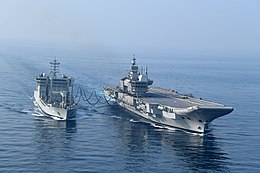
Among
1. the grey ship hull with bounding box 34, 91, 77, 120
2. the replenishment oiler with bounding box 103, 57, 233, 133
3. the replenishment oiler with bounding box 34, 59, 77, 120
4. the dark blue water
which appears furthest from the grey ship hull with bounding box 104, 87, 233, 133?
the grey ship hull with bounding box 34, 91, 77, 120

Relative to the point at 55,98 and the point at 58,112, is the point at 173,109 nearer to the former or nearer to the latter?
the point at 58,112

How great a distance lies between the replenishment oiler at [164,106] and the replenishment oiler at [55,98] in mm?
11016

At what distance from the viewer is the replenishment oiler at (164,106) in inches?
2157

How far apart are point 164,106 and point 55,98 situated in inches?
780

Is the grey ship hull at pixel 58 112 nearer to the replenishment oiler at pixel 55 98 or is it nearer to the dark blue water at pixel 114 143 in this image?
the replenishment oiler at pixel 55 98

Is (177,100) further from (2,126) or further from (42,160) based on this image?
(42,160)

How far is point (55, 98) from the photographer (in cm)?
6975

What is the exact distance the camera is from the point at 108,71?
12862 centimetres

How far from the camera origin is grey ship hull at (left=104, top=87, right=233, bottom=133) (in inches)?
2141

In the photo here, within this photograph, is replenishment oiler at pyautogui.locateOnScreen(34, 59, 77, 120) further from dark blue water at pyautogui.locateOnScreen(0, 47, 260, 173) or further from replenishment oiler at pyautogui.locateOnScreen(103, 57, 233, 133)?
replenishment oiler at pyautogui.locateOnScreen(103, 57, 233, 133)

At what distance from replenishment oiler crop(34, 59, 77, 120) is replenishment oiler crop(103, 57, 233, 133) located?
11.0 metres


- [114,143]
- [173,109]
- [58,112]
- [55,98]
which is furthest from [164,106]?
[55,98]

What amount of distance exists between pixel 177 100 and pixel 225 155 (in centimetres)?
2514

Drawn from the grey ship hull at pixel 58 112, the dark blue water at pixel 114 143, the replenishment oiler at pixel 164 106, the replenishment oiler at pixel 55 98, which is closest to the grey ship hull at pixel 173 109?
the replenishment oiler at pixel 164 106
